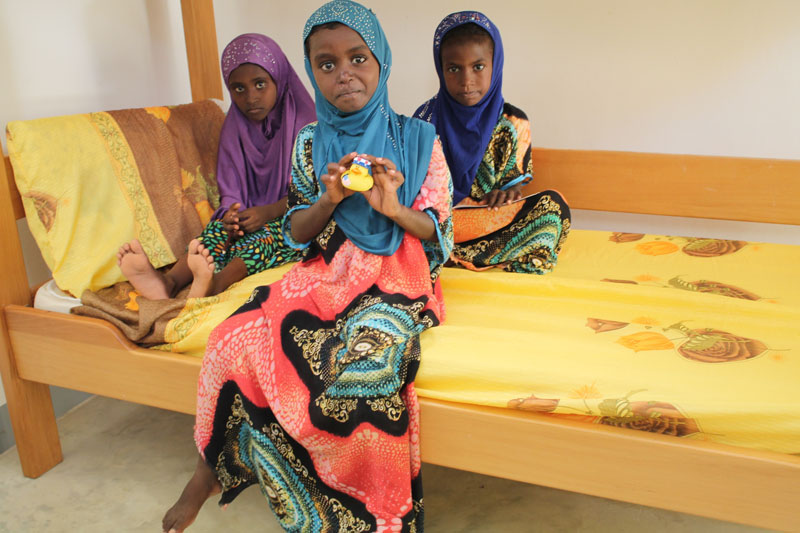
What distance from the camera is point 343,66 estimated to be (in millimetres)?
1421

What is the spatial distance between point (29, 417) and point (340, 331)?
968 millimetres

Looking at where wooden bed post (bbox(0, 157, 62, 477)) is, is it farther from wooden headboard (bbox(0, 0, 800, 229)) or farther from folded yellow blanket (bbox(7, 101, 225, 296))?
wooden headboard (bbox(0, 0, 800, 229))

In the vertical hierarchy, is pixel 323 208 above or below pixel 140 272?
above

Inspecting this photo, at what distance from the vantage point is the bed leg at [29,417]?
1714 mm

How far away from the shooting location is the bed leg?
67.5 inches

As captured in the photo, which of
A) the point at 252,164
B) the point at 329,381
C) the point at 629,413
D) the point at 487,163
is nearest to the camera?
the point at 629,413

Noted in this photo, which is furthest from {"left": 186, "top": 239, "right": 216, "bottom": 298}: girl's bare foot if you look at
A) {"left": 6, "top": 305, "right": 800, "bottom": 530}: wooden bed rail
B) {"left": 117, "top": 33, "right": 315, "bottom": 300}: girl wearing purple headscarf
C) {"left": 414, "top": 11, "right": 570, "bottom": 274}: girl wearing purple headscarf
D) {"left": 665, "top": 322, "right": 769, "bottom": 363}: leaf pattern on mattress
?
{"left": 665, "top": 322, "right": 769, "bottom": 363}: leaf pattern on mattress

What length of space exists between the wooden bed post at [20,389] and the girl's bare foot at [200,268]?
43cm

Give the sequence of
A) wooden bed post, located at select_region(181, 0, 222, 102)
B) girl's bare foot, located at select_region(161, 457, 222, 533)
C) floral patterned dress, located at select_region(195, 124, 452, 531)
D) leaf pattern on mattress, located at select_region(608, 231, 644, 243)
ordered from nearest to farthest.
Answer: floral patterned dress, located at select_region(195, 124, 452, 531) < girl's bare foot, located at select_region(161, 457, 222, 533) < leaf pattern on mattress, located at select_region(608, 231, 644, 243) < wooden bed post, located at select_region(181, 0, 222, 102)

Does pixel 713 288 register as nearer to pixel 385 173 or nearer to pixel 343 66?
pixel 385 173

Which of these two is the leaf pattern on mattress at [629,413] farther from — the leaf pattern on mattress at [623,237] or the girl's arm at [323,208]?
the leaf pattern on mattress at [623,237]

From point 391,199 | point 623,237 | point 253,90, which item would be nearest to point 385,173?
point 391,199

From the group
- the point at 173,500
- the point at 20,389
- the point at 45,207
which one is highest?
the point at 45,207

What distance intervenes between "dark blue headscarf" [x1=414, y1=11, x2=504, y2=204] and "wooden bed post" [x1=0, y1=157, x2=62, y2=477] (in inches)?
45.8
